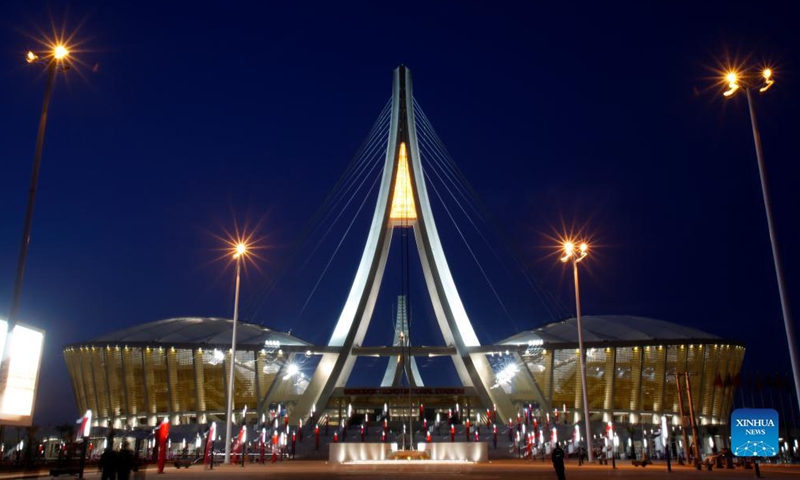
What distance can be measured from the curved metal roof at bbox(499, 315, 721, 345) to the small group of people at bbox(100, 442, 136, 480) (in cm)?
3998

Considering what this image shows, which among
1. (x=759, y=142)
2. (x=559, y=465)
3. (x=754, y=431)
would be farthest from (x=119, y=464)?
(x=759, y=142)

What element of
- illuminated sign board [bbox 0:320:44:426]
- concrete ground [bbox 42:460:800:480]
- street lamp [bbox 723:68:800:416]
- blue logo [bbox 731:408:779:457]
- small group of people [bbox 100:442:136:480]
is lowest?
concrete ground [bbox 42:460:800:480]

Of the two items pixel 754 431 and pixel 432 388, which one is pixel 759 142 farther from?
pixel 432 388

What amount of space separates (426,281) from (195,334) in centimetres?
1755

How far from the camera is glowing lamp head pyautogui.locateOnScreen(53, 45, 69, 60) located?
1243cm

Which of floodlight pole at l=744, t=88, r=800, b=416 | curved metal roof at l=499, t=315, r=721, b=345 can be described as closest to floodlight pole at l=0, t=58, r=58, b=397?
floodlight pole at l=744, t=88, r=800, b=416

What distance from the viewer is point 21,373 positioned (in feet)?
38.5

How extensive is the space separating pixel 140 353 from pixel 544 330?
28957 millimetres

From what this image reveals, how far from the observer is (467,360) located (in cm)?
4100

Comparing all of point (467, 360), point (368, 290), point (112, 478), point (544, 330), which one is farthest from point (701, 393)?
point (112, 478)

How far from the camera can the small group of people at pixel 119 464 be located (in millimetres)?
8539

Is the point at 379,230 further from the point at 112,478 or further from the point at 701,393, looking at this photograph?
the point at 112,478

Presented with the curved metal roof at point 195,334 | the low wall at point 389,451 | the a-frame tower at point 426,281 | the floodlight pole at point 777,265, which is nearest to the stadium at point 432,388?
the curved metal roof at point 195,334

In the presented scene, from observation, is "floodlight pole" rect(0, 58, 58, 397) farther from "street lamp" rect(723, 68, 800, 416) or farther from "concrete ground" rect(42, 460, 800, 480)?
"street lamp" rect(723, 68, 800, 416)
